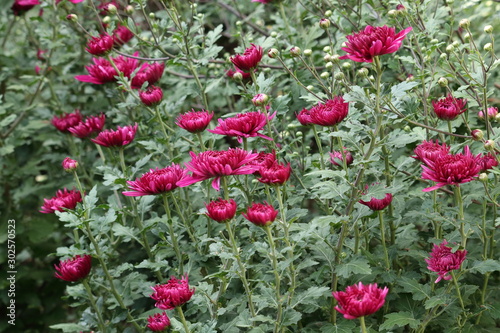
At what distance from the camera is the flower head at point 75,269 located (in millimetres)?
1737

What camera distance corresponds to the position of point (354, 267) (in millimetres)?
1513

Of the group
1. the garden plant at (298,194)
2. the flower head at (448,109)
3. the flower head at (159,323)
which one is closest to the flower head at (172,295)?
the garden plant at (298,194)

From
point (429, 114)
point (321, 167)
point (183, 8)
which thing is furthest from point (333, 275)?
point (183, 8)

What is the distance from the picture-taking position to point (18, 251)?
121 inches

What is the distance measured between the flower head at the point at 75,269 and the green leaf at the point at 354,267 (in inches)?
30.4

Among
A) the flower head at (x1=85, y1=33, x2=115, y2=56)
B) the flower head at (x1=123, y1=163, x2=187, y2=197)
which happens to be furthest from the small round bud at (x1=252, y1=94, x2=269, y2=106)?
the flower head at (x1=85, y1=33, x2=115, y2=56)

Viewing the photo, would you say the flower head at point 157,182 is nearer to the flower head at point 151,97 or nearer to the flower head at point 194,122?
the flower head at point 194,122

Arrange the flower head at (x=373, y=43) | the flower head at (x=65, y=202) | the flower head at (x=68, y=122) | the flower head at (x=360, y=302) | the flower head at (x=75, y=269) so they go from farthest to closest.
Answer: the flower head at (x=68, y=122)
the flower head at (x=65, y=202)
the flower head at (x=75, y=269)
the flower head at (x=373, y=43)
the flower head at (x=360, y=302)

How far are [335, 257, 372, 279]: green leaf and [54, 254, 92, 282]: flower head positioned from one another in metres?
0.77

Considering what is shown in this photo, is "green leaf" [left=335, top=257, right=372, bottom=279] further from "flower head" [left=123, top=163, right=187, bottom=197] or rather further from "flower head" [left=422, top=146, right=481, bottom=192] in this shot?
"flower head" [left=123, top=163, right=187, bottom=197]

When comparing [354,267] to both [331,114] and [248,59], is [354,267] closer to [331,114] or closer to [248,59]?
[331,114]

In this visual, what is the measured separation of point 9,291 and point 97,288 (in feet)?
2.82

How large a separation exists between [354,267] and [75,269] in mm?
833

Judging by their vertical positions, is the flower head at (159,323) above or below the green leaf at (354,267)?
below
